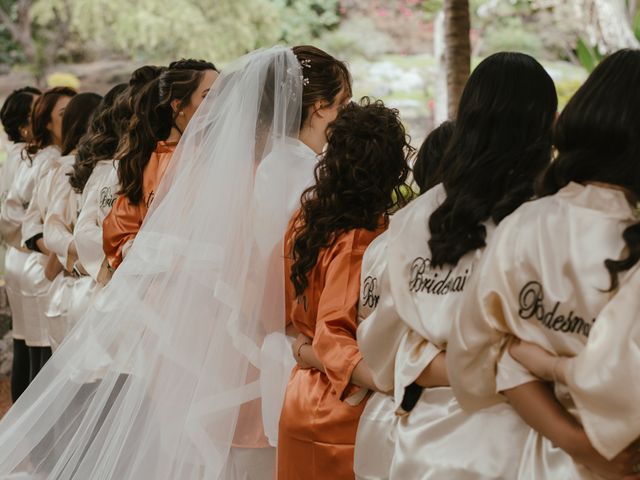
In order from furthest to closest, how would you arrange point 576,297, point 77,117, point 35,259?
point 35,259, point 77,117, point 576,297

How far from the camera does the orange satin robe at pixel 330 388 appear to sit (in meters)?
2.75

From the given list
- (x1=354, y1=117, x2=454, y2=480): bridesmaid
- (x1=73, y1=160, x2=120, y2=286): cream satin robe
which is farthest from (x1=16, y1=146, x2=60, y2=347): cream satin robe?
(x1=354, y1=117, x2=454, y2=480): bridesmaid

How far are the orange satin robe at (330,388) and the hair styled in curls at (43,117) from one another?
315cm

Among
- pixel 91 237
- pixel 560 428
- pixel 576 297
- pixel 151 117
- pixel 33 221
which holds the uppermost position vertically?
pixel 576 297

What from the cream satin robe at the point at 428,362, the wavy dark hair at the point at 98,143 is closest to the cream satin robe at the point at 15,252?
the wavy dark hair at the point at 98,143

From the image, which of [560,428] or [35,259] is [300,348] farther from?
[35,259]

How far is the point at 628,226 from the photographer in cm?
194

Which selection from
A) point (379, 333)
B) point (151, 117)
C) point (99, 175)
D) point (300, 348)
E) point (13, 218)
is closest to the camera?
point (379, 333)

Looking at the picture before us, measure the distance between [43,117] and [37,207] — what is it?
1.75 ft

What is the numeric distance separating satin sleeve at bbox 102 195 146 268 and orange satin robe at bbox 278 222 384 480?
1425 mm

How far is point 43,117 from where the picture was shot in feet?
18.4

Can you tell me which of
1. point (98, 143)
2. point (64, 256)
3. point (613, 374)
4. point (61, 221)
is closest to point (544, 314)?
point (613, 374)

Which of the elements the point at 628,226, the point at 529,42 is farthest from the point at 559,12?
the point at 628,226

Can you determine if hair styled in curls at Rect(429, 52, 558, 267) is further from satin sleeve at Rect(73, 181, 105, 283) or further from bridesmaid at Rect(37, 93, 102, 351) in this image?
bridesmaid at Rect(37, 93, 102, 351)
